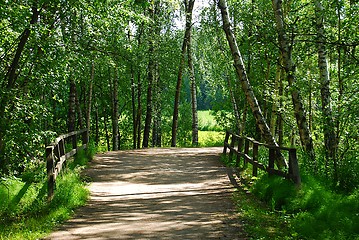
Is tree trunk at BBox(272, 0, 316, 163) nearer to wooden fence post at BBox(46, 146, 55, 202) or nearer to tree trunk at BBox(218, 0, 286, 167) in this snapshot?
tree trunk at BBox(218, 0, 286, 167)

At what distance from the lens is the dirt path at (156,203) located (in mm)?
7578

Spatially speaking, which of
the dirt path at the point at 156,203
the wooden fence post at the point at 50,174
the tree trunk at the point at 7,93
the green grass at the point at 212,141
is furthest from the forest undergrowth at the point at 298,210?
the green grass at the point at 212,141

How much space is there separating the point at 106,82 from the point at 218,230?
81.7ft

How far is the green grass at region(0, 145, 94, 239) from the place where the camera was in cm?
775

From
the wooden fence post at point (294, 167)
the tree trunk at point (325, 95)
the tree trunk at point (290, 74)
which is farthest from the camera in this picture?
the tree trunk at point (290, 74)

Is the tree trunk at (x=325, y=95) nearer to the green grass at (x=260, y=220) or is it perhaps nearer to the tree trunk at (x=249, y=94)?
the tree trunk at (x=249, y=94)

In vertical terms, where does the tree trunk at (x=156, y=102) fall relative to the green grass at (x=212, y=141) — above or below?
above

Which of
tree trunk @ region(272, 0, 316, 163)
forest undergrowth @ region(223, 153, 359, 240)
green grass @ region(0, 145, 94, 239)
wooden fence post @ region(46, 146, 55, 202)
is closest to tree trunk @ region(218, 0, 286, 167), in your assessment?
tree trunk @ region(272, 0, 316, 163)

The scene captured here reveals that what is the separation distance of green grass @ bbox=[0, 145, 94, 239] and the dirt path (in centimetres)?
28

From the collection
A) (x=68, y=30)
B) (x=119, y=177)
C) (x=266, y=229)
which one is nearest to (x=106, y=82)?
(x=68, y=30)

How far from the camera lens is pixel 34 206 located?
9.02 metres

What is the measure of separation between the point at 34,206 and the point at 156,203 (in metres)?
2.63

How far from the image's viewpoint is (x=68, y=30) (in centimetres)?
1502

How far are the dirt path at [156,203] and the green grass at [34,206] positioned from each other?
0.92 ft
